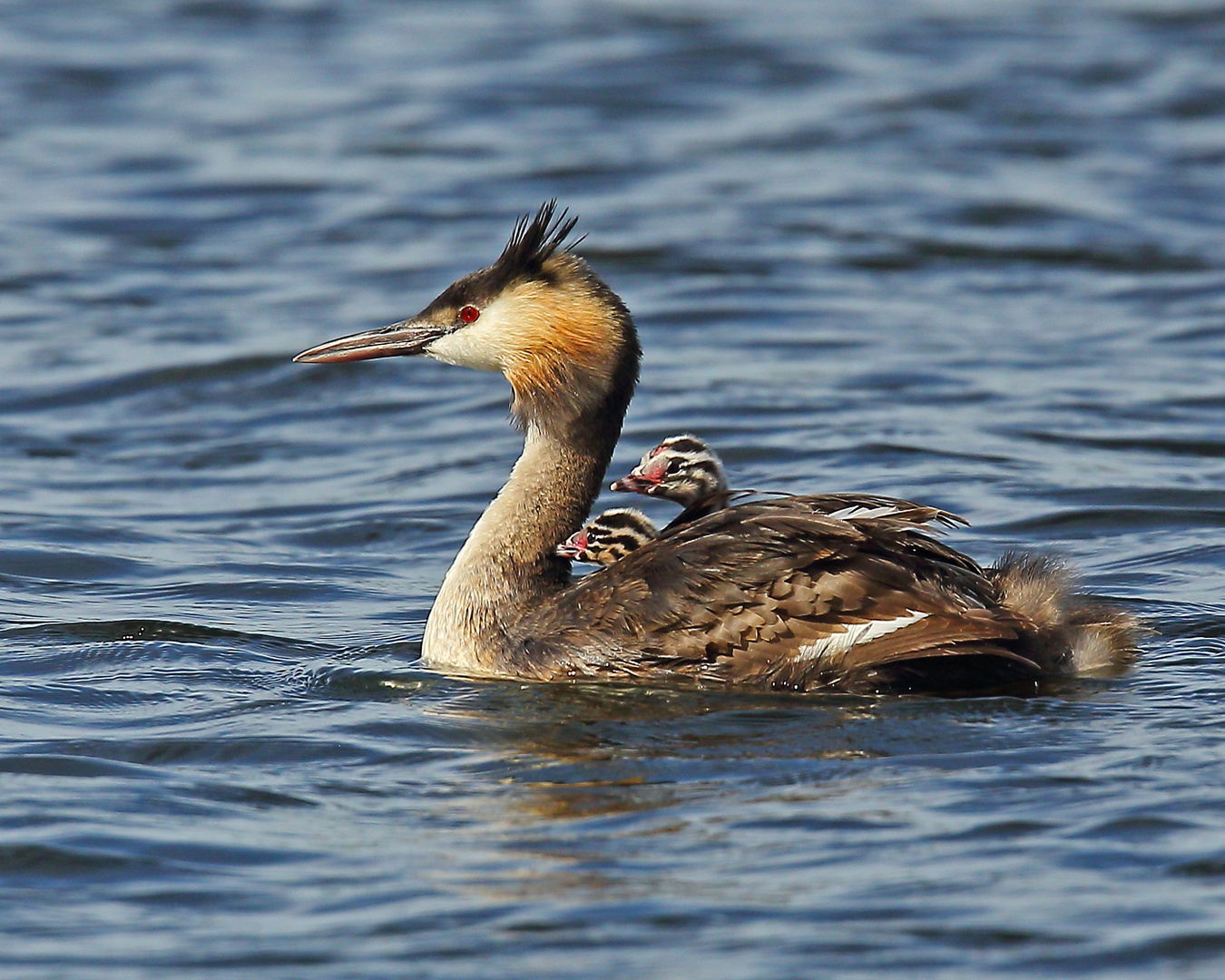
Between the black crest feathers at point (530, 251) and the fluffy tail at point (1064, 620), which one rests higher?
the black crest feathers at point (530, 251)

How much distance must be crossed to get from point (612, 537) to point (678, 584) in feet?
2.50

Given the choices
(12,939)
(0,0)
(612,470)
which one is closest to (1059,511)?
(612,470)

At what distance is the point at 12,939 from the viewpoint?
598 centimetres

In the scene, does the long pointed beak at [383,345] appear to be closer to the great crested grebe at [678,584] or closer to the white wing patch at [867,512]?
the great crested grebe at [678,584]

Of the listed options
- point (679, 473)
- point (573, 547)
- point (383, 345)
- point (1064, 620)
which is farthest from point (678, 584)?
point (383, 345)

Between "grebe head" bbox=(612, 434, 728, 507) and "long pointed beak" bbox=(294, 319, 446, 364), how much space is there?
3.65 ft

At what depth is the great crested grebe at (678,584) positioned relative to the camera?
776 centimetres

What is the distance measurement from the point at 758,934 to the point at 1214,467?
7058mm

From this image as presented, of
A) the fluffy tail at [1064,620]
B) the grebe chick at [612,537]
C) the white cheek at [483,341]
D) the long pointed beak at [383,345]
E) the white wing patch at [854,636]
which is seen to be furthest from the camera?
the long pointed beak at [383,345]

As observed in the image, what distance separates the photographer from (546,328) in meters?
9.01

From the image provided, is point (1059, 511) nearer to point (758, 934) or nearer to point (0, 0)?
point (758, 934)

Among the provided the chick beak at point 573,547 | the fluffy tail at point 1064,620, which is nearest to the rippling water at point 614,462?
the fluffy tail at point 1064,620

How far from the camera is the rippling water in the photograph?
6.13 metres

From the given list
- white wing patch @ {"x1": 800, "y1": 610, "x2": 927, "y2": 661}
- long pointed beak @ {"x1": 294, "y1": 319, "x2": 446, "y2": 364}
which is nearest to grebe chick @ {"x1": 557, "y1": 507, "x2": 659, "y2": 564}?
white wing patch @ {"x1": 800, "y1": 610, "x2": 927, "y2": 661}
